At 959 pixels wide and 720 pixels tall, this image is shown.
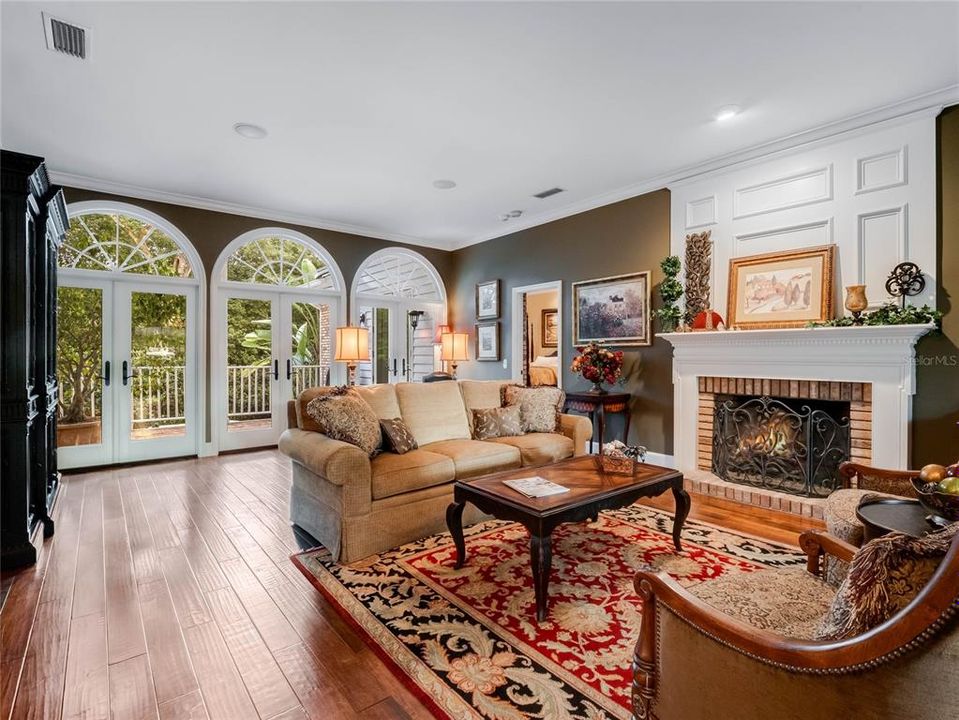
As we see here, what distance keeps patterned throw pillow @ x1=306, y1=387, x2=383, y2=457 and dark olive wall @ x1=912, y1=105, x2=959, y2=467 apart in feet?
12.4

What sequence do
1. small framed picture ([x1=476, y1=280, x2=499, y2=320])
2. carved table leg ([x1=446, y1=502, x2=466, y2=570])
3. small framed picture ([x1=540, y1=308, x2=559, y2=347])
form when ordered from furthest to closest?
small framed picture ([x1=540, y1=308, x2=559, y2=347]) → small framed picture ([x1=476, y1=280, x2=499, y2=320]) → carved table leg ([x1=446, y1=502, x2=466, y2=570])

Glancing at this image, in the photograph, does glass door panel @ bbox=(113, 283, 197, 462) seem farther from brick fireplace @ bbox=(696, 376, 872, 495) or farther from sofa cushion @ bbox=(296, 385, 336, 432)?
brick fireplace @ bbox=(696, 376, 872, 495)

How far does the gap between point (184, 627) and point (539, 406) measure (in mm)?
2783

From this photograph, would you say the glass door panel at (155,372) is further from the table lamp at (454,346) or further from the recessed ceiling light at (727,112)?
the recessed ceiling light at (727,112)

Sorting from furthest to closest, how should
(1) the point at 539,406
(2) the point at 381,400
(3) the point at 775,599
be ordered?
(1) the point at 539,406
(2) the point at 381,400
(3) the point at 775,599

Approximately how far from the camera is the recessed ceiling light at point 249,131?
363cm

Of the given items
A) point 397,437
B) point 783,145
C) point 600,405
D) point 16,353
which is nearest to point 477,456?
point 397,437

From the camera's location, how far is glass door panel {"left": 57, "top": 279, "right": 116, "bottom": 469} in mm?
4672

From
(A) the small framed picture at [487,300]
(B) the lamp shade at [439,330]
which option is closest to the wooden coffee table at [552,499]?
(A) the small framed picture at [487,300]

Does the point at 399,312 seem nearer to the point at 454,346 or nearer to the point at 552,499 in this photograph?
the point at 454,346

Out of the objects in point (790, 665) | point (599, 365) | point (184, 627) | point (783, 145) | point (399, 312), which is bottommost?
point (184, 627)

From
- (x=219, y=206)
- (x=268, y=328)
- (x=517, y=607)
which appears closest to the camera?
(x=517, y=607)

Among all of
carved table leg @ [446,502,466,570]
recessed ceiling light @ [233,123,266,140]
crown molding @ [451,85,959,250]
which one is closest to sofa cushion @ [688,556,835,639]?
carved table leg @ [446,502,466,570]

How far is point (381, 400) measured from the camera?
353cm
